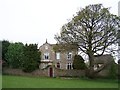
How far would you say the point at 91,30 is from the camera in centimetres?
4681

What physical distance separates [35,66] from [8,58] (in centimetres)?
573

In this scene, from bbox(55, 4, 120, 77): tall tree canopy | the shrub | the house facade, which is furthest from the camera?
the house facade

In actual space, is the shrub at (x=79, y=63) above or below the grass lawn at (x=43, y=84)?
above

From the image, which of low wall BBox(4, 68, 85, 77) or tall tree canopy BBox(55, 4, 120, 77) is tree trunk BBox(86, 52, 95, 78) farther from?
low wall BBox(4, 68, 85, 77)

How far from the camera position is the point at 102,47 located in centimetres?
4559

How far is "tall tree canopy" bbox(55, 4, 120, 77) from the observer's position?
149ft

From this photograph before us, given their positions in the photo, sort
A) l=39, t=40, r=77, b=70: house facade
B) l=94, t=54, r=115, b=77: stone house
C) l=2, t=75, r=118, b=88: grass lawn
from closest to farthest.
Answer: l=2, t=75, r=118, b=88: grass lawn, l=94, t=54, r=115, b=77: stone house, l=39, t=40, r=77, b=70: house facade

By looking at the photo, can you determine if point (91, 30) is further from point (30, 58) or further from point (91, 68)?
point (30, 58)

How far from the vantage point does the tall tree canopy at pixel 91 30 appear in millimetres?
45531

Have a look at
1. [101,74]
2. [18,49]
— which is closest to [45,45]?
[18,49]

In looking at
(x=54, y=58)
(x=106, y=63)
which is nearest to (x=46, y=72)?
(x=106, y=63)

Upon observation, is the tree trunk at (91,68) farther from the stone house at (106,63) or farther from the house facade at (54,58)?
the house facade at (54,58)

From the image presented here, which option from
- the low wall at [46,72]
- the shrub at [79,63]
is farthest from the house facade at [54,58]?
the low wall at [46,72]

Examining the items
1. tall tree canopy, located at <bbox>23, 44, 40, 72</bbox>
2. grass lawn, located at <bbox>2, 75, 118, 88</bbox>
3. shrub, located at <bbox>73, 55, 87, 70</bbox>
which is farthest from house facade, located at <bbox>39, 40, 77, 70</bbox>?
grass lawn, located at <bbox>2, 75, 118, 88</bbox>
